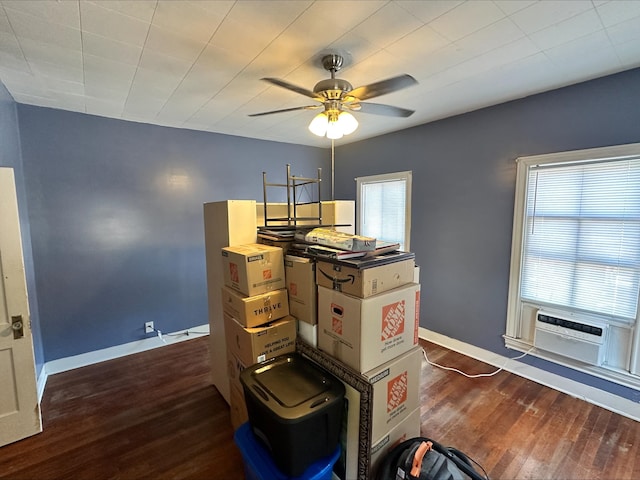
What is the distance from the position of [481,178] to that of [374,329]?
235 cm

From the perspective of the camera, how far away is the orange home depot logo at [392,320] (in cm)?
152

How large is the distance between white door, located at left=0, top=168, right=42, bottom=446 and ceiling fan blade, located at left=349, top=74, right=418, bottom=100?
2385mm

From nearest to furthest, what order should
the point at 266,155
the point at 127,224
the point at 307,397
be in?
1. the point at 307,397
2. the point at 127,224
3. the point at 266,155

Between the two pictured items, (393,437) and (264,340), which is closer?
(393,437)

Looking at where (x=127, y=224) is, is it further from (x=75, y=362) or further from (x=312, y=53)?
(x=312, y=53)

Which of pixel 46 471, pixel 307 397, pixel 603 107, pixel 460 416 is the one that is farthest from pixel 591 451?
pixel 46 471

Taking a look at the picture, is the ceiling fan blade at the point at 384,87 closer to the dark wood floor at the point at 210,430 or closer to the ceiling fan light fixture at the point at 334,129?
the ceiling fan light fixture at the point at 334,129

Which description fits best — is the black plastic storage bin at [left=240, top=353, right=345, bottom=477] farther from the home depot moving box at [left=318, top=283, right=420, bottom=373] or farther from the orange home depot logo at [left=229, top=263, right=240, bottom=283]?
the orange home depot logo at [left=229, top=263, right=240, bottom=283]

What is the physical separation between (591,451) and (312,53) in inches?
126

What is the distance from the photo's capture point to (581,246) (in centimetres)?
242

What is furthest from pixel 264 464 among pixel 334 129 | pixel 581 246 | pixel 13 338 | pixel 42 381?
pixel 581 246

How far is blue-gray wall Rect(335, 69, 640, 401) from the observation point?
2.26 meters

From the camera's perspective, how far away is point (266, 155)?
4.10 m

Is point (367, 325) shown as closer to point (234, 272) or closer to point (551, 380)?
point (234, 272)
